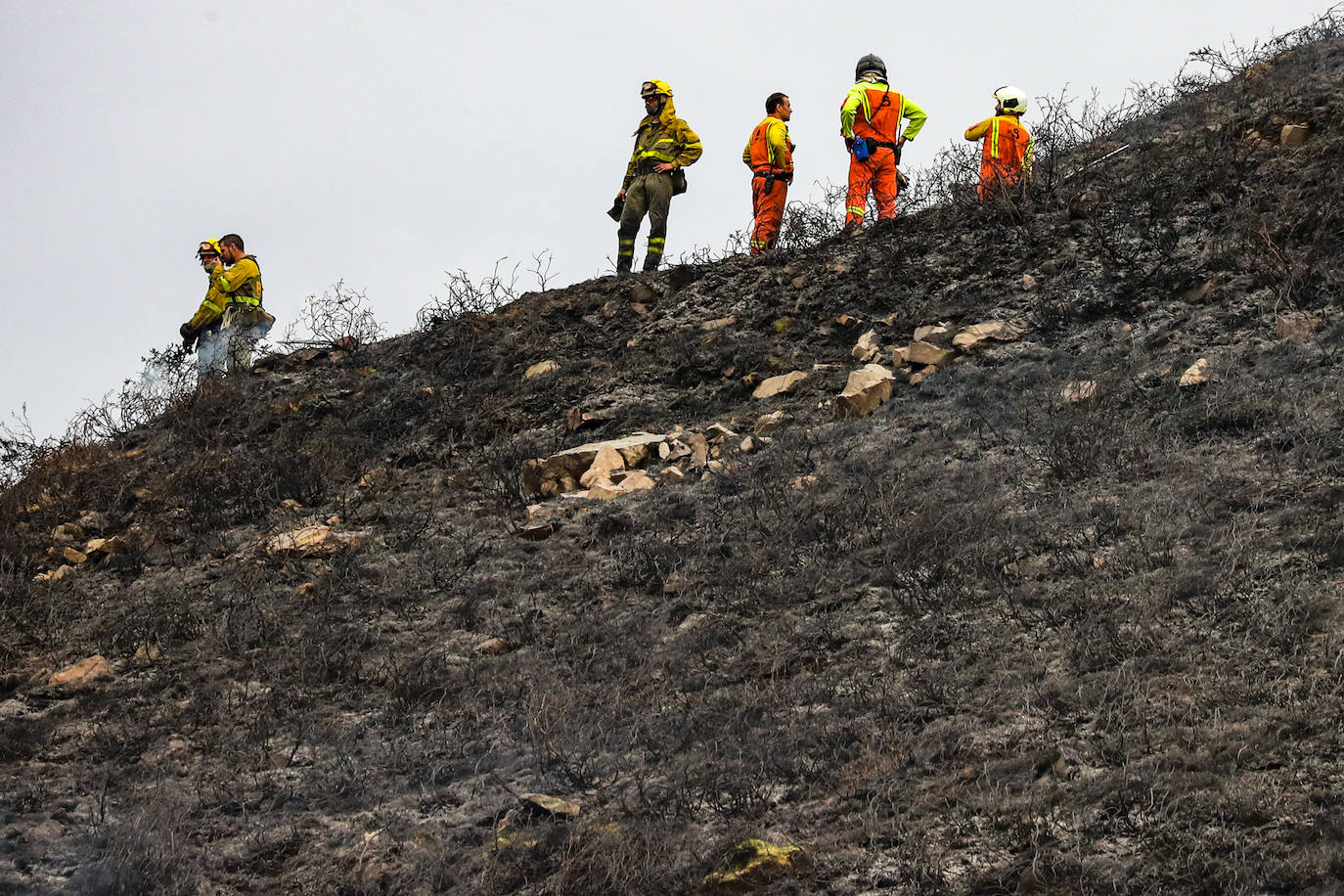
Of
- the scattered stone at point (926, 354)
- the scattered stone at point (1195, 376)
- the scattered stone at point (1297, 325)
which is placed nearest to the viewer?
the scattered stone at point (1195, 376)

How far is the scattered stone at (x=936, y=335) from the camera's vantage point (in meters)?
7.35

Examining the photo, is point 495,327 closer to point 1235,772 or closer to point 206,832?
point 206,832

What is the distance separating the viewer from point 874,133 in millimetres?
10203

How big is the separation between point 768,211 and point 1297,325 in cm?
484

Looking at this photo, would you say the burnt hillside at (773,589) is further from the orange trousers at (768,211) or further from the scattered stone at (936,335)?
the orange trousers at (768,211)

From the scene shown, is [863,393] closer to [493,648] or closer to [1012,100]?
[493,648]

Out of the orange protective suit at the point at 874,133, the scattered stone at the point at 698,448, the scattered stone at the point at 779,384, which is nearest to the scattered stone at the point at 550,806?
the scattered stone at the point at 698,448

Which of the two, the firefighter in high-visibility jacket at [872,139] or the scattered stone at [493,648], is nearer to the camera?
the scattered stone at [493,648]

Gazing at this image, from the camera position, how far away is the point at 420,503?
22.4 ft

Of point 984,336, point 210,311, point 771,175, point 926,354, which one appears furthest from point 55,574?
point 771,175

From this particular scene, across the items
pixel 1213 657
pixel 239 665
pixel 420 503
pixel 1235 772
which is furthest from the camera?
pixel 420 503

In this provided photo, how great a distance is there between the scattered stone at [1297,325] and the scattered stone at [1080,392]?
3.04ft

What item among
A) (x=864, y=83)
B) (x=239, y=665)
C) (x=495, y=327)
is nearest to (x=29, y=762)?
(x=239, y=665)

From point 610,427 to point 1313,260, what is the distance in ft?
12.9
